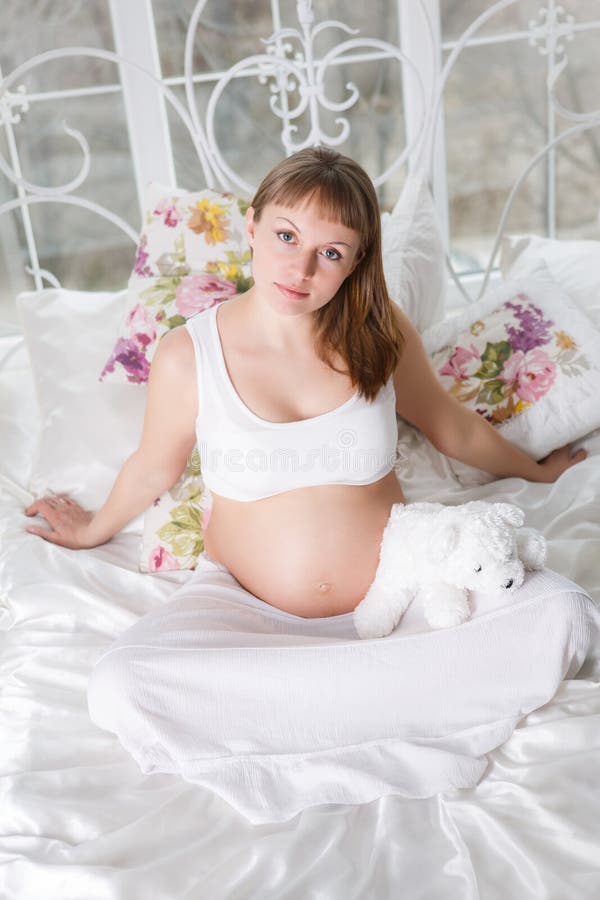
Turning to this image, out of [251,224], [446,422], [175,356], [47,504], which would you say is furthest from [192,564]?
[251,224]

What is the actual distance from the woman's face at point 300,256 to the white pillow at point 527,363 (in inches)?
25.9

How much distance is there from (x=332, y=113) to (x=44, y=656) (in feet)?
6.40

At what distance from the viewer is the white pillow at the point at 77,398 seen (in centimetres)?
209

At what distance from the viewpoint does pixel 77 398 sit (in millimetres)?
2186

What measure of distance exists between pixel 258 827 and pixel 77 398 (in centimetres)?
115

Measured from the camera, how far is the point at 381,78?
2.96 m

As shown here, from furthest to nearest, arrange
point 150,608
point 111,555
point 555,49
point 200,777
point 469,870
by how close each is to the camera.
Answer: point 555,49 → point 111,555 → point 150,608 → point 200,777 → point 469,870

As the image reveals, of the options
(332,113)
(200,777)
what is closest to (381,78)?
(332,113)

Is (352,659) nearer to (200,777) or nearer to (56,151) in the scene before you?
(200,777)

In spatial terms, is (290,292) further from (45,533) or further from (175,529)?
(45,533)

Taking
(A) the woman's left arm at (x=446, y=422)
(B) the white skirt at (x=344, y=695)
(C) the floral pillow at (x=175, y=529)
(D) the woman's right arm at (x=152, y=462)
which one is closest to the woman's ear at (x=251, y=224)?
(D) the woman's right arm at (x=152, y=462)

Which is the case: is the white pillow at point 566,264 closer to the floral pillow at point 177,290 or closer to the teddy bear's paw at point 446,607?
the floral pillow at point 177,290

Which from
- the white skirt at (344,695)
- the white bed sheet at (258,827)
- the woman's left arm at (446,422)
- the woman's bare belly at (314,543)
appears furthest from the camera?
the woman's left arm at (446,422)

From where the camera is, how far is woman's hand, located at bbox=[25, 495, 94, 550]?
1973 mm
